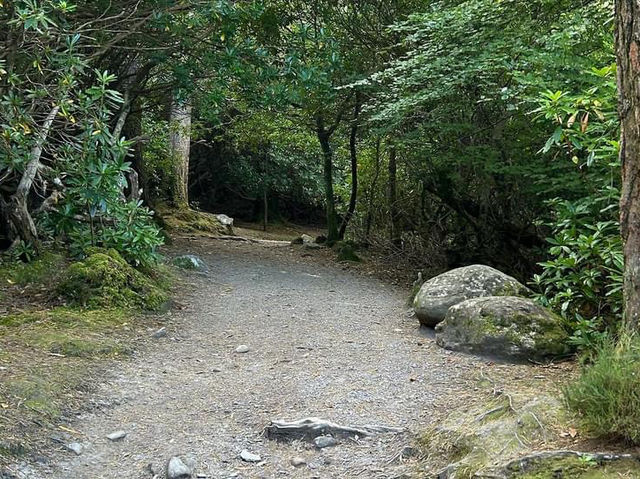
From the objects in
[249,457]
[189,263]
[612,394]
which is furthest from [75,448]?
[189,263]

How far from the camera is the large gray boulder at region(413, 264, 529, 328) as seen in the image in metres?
6.23

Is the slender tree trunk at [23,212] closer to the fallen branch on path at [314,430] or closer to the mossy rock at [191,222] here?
the fallen branch on path at [314,430]

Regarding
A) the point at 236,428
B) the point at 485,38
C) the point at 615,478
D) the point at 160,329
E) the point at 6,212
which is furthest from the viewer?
the point at 485,38

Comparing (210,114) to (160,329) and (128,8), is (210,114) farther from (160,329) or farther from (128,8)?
(160,329)

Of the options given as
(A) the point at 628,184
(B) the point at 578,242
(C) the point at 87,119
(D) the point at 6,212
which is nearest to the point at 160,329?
(C) the point at 87,119

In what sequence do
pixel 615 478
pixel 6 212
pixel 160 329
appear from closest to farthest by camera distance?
pixel 615 478 < pixel 160 329 < pixel 6 212

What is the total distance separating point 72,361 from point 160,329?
52.9 inches

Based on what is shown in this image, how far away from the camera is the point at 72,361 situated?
4758mm

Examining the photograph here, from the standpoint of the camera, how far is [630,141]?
3113mm

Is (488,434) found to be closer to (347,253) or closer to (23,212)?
(23,212)

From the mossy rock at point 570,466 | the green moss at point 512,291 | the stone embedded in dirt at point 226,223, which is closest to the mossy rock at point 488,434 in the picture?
the mossy rock at point 570,466

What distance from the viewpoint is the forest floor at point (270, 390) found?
3.45 metres

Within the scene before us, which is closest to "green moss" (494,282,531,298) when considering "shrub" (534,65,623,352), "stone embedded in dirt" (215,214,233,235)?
"shrub" (534,65,623,352)

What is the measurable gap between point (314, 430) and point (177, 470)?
0.83m
